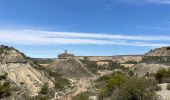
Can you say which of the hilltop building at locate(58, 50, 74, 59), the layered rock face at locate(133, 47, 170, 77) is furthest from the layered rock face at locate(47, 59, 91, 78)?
the layered rock face at locate(133, 47, 170, 77)

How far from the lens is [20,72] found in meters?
95.1

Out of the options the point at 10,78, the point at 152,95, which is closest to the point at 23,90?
the point at 10,78

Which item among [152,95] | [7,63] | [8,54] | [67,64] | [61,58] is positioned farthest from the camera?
[61,58]

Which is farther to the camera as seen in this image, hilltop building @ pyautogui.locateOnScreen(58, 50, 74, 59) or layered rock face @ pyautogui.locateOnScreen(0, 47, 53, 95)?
hilltop building @ pyautogui.locateOnScreen(58, 50, 74, 59)

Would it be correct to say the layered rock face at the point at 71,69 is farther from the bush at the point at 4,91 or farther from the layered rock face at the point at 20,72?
the bush at the point at 4,91

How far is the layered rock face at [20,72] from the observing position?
88675 millimetres

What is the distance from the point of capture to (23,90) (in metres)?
82.1

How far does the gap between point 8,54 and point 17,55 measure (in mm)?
2417

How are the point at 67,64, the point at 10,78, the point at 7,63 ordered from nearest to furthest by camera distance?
the point at 10,78 < the point at 7,63 < the point at 67,64

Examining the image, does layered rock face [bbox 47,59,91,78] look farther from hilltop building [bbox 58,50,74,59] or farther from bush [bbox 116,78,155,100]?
bush [bbox 116,78,155,100]

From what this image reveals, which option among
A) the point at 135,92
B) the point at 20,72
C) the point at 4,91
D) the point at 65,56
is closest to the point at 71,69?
the point at 65,56

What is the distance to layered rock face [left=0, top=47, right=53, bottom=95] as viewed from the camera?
88675 mm

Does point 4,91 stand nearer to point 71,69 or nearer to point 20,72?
point 20,72

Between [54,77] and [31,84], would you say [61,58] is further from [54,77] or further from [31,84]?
[31,84]
